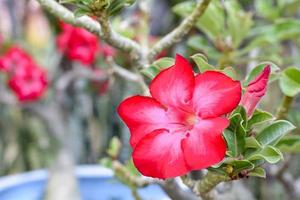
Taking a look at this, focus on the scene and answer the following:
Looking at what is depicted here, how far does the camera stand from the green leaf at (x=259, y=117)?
0.45 meters

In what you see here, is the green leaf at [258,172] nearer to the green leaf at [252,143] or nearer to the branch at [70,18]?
the green leaf at [252,143]

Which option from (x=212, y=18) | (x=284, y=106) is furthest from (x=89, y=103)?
(x=284, y=106)

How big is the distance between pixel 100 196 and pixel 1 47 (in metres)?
0.56

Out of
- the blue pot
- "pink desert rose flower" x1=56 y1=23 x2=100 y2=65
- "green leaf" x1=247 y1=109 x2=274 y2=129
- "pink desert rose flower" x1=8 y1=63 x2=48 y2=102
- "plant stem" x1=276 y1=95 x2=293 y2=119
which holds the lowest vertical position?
the blue pot

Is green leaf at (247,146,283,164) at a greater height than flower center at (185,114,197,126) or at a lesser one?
lesser

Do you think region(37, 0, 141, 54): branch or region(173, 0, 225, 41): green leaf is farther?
region(173, 0, 225, 41): green leaf

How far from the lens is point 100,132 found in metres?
1.38

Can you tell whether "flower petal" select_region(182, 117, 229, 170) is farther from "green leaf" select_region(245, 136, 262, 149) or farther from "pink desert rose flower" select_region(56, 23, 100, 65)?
"pink desert rose flower" select_region(56, 23, 100, 65)

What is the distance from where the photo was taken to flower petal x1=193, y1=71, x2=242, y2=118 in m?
0.38

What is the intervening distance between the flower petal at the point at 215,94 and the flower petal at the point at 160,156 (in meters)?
0.03

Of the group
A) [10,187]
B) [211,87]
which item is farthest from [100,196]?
[211,87]

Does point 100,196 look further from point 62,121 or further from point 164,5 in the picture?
point 164,5

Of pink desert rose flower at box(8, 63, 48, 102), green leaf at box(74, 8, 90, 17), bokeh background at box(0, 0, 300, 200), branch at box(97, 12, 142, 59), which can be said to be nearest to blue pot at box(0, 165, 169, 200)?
bokeh background at box(0, 0, 300, 200)

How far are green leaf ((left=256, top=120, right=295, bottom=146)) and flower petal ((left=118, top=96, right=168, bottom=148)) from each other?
12 centimetres
